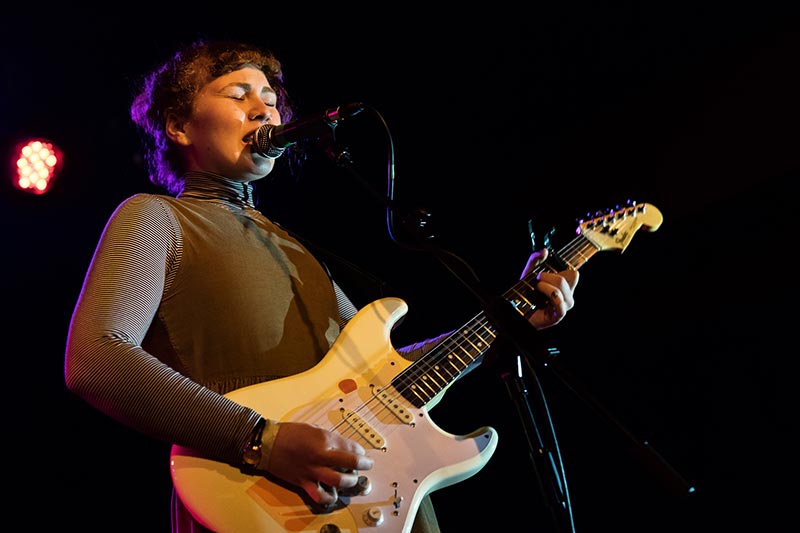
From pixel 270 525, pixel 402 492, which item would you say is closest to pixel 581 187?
pixel 402 492

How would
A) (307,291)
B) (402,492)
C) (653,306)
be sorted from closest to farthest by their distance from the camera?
(402,492)
(307,291)
(653,306)

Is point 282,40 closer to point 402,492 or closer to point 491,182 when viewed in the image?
point 491,182

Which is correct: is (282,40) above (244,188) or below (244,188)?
above

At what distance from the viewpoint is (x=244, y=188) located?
7.61 ft

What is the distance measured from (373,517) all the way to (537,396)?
1.52 feet

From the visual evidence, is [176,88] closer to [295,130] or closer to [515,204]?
[295,130]

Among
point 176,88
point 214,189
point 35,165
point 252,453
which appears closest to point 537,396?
point 252,453

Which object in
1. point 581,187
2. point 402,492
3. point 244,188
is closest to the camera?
point 402,492

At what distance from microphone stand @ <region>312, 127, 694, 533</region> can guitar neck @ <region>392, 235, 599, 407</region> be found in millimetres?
286

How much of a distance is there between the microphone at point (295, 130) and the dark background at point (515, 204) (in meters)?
0.61

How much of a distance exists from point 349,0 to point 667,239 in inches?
85.2

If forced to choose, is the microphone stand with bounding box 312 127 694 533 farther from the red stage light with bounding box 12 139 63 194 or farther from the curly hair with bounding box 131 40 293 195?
the red stage light with bounding box 12 139 63 194

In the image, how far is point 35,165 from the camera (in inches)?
123

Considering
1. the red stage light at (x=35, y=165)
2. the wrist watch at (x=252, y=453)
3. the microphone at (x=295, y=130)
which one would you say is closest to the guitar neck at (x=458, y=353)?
the wrist watch at (x=252, y=453)
